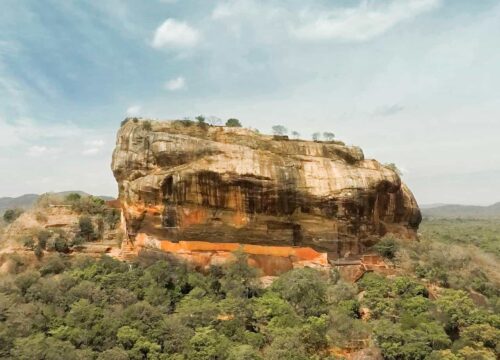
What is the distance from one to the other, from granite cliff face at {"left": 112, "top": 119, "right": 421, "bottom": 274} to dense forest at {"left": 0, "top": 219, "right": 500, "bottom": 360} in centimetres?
→ 226

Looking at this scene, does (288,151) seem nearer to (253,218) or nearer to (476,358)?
(253,218)

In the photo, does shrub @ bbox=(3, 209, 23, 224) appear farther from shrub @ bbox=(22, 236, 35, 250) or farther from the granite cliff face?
the granite cliff face

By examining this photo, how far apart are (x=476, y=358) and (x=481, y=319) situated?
11.9 ft

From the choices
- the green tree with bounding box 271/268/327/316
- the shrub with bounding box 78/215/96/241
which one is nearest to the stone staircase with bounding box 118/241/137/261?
the shrub with bounding box 78/215/96/241

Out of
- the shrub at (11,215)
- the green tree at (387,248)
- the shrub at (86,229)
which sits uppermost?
the shrub at (11,215)

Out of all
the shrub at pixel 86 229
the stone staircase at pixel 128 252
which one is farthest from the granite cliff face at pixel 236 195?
the shrub at pixel 86 229

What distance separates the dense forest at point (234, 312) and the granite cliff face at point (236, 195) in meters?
2.26

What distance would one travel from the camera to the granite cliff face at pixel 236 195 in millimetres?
29578

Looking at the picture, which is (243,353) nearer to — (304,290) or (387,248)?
(304,290)

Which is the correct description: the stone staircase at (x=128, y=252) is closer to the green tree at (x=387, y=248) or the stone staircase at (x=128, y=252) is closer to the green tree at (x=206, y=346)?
the green tree at (x=206, y=346)

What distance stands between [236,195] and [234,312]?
28.0 ft

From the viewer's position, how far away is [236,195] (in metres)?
29.6

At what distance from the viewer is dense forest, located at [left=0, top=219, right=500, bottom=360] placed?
20.5 m

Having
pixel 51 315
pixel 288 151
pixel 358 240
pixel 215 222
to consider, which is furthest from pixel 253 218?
pixel 51 315
